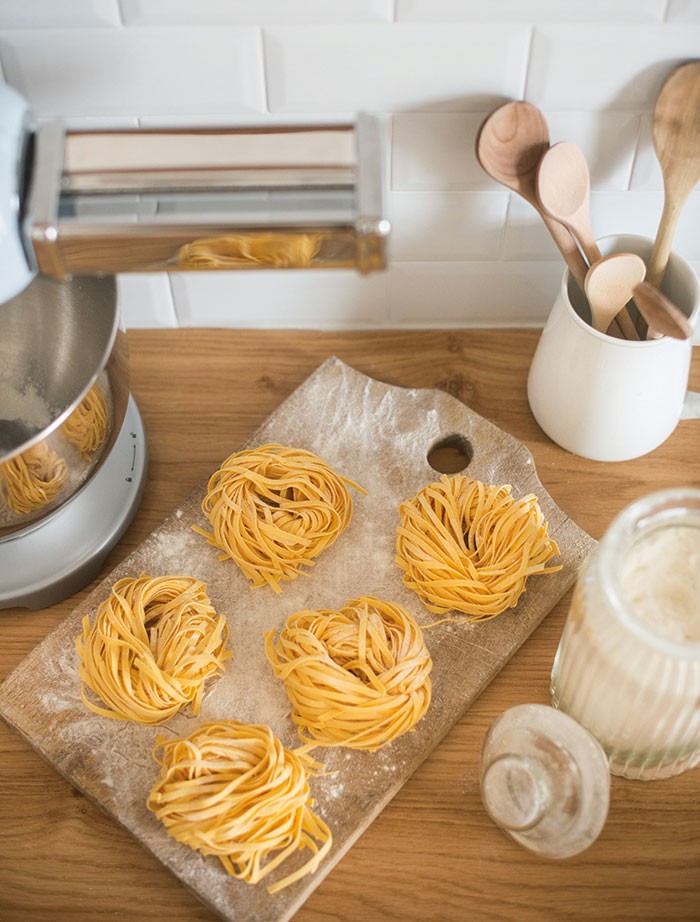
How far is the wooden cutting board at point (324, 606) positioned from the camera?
25.4 inches

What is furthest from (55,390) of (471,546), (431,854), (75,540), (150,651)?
(431,854)

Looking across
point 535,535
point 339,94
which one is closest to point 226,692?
point 535,535

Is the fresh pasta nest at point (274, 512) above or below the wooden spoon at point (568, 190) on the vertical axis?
below

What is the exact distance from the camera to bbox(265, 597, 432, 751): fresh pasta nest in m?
0.65

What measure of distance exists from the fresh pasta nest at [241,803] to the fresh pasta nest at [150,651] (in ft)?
0.13

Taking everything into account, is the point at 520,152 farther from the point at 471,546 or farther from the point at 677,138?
the point at 471,546

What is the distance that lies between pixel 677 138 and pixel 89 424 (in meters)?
0.50

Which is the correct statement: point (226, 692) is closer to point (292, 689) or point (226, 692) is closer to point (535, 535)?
point (292, 689)

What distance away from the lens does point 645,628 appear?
0.56 metres

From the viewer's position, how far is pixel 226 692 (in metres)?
0.70

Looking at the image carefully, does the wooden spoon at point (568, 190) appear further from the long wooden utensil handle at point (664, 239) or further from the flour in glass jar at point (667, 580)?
the flour in glass jar at point (667, 580)

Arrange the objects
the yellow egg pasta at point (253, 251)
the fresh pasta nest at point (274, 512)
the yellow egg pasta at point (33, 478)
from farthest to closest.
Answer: the fresh pasta nest at point (274, 512) → the yellow egg pasta at point (33, 478) → the yellow egg pasta at point (253, 251)

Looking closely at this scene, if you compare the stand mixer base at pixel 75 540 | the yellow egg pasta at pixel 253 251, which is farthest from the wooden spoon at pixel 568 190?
the stand mixer base at pixel 75 540

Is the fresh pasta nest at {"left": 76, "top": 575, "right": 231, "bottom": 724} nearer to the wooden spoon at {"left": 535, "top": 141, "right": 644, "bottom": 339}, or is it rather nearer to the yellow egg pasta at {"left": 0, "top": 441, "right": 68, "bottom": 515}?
the yellow egg pasta at {"left": 0, "top": 441, "right": 68, "bottom": 515}
